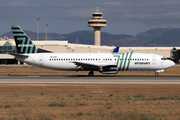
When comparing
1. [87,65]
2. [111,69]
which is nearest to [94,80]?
[111,69]

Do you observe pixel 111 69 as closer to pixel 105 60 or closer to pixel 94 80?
pixel 105 60

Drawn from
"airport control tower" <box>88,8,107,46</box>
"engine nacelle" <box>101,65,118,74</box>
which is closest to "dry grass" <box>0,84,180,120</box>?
"engine nacelle" <box>101,65,118,74</box>

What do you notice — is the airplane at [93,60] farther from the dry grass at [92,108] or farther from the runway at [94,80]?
the dry grass at [92,108]

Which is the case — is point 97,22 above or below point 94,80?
above

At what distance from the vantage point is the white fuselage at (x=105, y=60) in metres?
45.9

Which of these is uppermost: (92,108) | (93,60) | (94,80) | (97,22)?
(97,22)

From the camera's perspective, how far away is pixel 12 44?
4611 inches

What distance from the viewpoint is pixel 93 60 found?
46906mm

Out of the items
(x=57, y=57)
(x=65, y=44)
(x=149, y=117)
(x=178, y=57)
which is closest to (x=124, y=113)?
(x=149, y=117)

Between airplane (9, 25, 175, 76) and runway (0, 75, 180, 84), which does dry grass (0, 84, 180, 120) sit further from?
airplane (9, 25, 175, 76)

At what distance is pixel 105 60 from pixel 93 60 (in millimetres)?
2102

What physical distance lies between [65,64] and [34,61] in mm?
5579

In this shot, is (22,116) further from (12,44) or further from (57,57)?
(12,44)

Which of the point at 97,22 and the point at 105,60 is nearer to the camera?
the point at 105,60
